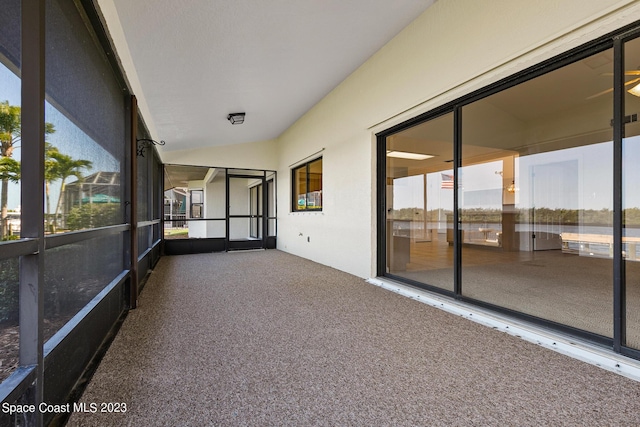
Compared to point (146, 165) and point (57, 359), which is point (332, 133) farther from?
point (57, 359)

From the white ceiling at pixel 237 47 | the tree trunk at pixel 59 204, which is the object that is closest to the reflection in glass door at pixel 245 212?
the white ceiling at pixel 237 47

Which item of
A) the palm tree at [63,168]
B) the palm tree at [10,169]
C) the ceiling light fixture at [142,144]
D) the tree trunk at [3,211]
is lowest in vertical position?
the tree trunk at [3,211]

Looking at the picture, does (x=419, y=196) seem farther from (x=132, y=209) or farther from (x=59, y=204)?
(x=59, y=204)

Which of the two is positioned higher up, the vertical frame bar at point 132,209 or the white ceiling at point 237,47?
the white ceiling at point 237,47

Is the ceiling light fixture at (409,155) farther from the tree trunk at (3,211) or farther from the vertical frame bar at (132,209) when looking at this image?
the tree trunk at (3,211)

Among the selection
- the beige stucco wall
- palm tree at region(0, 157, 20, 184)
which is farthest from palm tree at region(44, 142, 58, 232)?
the beige stucco wall

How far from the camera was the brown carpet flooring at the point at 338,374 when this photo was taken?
135cm

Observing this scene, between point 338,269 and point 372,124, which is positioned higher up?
point 372,124

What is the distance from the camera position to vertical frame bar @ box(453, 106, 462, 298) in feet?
9.82

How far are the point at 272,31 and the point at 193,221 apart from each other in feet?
17.5

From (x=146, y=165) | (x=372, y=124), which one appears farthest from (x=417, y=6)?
→ (x=146, y=165)

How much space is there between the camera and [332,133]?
16.9ft

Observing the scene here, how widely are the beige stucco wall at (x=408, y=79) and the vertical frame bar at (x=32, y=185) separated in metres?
2.90

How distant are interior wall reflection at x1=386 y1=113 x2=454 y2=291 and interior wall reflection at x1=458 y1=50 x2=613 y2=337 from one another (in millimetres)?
353
